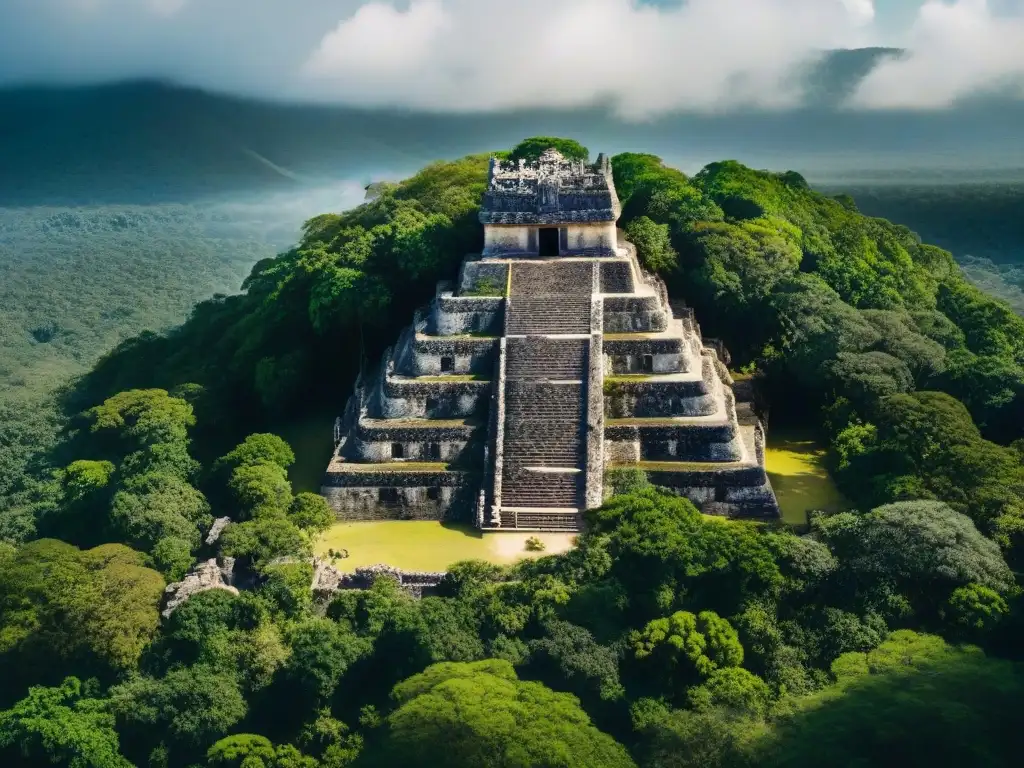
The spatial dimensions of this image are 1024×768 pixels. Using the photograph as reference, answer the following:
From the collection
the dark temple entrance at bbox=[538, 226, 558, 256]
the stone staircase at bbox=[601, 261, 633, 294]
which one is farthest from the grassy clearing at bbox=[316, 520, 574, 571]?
the dark temple entrance at bbox=[538, 226, 558, 256]

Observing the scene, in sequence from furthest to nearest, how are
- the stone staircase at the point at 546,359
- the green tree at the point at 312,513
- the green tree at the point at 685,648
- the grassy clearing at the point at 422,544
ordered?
1. the stone staircase at the point at 546,359
2. the green tree at the point at 312,513
3. the grassy clearing at the point at 422,544
4. the green tree at the point at 685,648

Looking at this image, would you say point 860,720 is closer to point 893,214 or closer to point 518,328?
point 518,328

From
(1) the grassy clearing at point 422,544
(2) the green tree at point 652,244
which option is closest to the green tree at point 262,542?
(1) the grassy clearing at point 422,544

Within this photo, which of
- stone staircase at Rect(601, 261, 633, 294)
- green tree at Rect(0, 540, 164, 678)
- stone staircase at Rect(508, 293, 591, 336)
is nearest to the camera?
green tree at Rect(0, 540, 164, 678)

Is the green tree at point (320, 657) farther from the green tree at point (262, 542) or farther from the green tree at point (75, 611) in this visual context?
the green tree at point (262, 542)

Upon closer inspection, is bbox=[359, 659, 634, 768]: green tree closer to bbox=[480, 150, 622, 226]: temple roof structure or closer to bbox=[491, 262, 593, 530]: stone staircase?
bbox=[491, 262, 593, 530]: stone staircase

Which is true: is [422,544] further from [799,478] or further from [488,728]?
[799,478]
